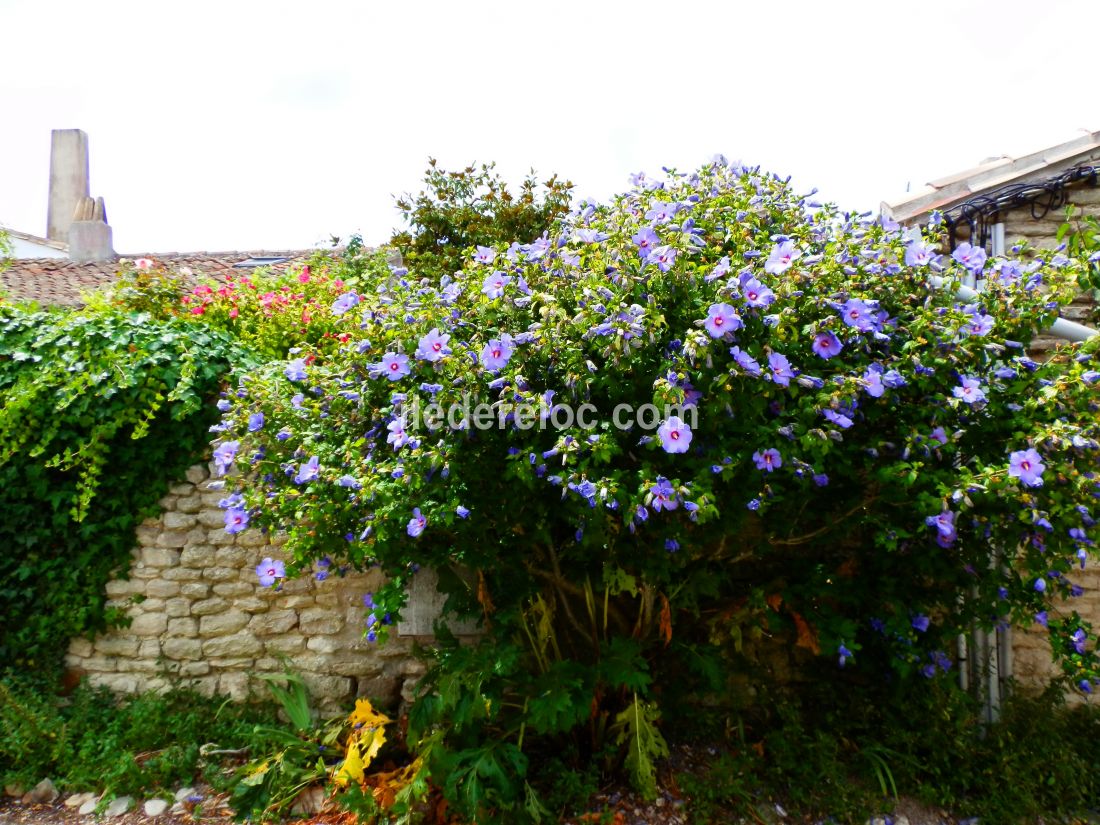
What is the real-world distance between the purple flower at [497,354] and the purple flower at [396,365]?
392 millimetres

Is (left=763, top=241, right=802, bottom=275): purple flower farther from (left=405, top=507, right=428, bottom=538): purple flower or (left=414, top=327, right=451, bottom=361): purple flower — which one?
(left=405, top=507, right=428, bottom=538): purple flower

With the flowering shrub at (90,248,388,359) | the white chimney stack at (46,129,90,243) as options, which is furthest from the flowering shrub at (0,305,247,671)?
the white chimney stack at (46,129,90,243)

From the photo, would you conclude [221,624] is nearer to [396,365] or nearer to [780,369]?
[396,365]

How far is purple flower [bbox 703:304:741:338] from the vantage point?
2918 mm

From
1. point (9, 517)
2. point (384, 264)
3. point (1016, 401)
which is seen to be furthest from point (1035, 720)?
point (384, 264)

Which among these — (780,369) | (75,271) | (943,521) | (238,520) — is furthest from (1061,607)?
(75,271)

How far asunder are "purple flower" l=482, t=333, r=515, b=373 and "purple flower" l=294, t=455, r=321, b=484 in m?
1.00

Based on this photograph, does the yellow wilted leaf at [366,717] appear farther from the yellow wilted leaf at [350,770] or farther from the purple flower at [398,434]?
the purple flower at [398,434]

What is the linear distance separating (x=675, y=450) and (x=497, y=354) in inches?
32.6

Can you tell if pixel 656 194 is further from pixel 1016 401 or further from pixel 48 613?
pixel 48 613

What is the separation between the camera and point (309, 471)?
3.56 m

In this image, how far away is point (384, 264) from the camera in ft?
28.7

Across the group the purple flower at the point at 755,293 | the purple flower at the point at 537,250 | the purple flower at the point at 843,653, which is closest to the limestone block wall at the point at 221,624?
the purple flower at the point at 537,250

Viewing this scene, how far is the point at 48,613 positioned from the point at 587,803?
11.7 ft
